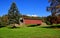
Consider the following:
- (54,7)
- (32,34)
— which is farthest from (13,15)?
(32,34)

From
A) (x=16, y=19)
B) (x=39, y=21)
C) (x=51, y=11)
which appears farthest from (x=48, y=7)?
(x=39, y=21)

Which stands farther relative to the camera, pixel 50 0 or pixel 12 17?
pixel 12 17

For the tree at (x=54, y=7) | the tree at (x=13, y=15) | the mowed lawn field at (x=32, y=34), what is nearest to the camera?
the mowed lawn field at (x=32, y=34)

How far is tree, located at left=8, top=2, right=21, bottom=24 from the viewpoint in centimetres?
5559

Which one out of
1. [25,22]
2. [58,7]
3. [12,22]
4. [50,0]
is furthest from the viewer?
[25,22]

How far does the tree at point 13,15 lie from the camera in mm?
55594

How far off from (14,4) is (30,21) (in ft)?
76.7

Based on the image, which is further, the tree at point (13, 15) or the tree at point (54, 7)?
the tree at point (13, 15)

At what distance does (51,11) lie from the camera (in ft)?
152

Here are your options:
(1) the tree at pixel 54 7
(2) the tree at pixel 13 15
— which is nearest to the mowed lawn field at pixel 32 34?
(1) the tree at pixel 54 7

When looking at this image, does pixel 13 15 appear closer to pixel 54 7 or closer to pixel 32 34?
pixel 54 7

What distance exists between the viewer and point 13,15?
56.9 meters

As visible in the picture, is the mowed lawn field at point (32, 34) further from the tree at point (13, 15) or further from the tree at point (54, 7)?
the tree at point (13, 15)

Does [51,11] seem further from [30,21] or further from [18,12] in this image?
[30,21]
